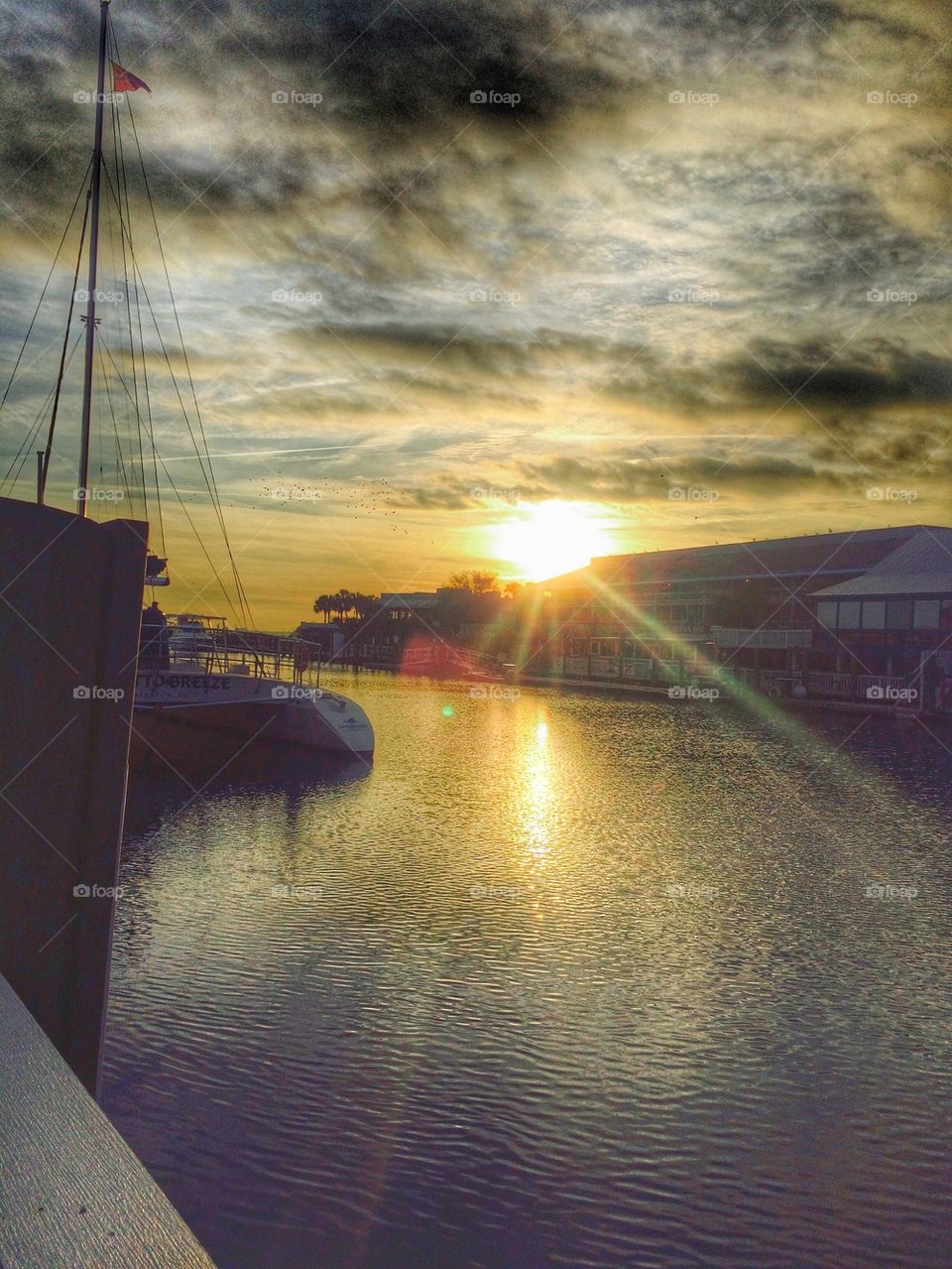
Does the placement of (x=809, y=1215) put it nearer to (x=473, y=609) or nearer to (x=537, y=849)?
(x=537, y=849)

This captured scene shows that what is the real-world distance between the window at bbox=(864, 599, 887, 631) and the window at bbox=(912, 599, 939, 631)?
1.79 m

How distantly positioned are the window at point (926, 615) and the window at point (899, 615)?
0.39m

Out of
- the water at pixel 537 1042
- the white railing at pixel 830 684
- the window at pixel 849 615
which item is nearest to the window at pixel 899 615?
the window at pixel 849 615

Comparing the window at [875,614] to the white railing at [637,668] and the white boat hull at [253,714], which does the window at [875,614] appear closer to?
the white railing at [637,668]

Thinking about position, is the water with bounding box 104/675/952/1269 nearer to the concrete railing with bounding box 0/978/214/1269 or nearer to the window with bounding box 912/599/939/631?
the concrete railing with bounding box 0/978/214/1269

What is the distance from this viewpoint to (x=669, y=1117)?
6.11m

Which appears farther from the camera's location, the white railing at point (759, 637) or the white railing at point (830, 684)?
the white railing at point (759, 637)

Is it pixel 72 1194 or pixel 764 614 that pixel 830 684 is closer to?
pixel 764 614

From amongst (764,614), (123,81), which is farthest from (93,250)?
(764,614)

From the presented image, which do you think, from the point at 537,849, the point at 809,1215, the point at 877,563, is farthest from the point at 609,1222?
the point at 877,563

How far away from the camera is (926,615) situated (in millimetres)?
49188

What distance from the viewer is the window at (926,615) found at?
4872 cm

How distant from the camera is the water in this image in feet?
16.6

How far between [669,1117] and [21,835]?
426cm
